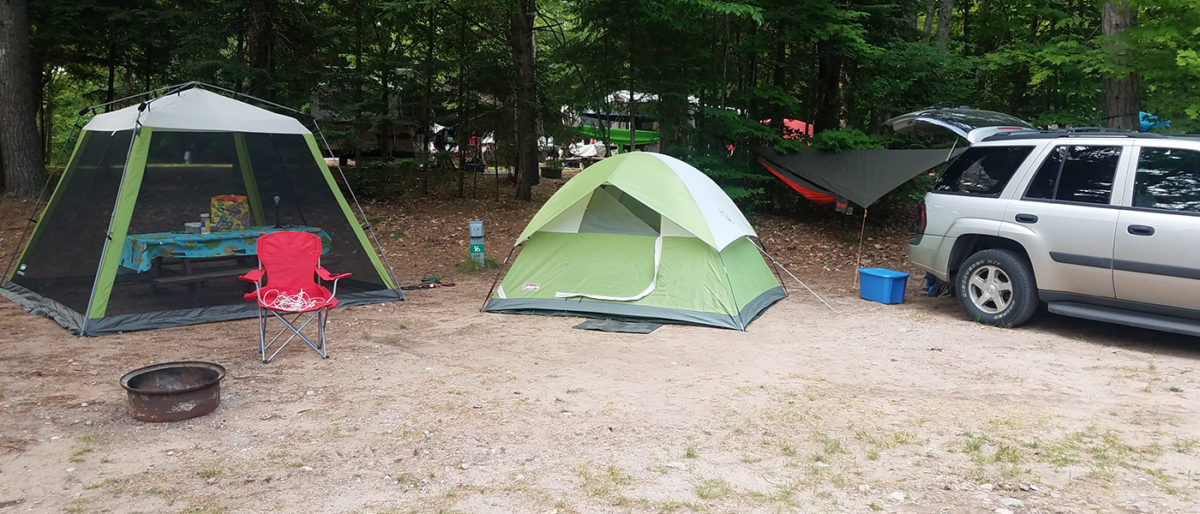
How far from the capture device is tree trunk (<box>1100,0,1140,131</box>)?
8023mm

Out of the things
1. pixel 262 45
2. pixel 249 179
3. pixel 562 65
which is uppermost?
pixel 262 45

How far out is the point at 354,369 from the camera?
5301 mm

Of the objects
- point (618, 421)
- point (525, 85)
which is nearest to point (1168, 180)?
point (618, 421)

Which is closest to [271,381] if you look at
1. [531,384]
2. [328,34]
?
Answer: [531,384]

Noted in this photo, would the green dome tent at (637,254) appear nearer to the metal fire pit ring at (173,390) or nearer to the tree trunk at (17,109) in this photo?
the metal fire pit ring at (173,390)

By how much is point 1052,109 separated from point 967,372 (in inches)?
336

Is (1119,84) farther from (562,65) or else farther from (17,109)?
(17,109)

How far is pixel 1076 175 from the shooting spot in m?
6.13

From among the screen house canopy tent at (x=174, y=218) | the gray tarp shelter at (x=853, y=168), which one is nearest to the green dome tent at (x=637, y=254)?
the screen house canopy tent at (x=174, y=218)

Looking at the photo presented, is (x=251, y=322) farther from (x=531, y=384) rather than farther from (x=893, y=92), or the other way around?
(x=893, y=92)

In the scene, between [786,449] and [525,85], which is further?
[525,85]

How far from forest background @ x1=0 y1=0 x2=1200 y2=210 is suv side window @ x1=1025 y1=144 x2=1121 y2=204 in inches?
135

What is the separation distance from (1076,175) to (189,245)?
24.4 ft

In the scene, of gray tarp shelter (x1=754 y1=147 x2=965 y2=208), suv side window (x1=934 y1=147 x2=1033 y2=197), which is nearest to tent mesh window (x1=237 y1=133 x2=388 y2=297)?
suv side window (x1=934 y1=147 x2=1033 y2=197)
